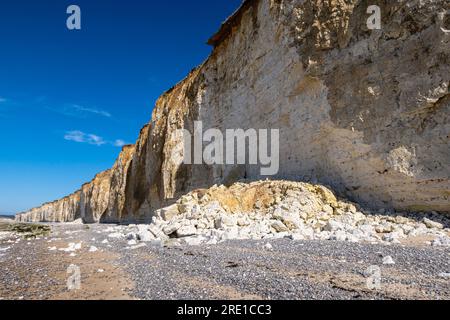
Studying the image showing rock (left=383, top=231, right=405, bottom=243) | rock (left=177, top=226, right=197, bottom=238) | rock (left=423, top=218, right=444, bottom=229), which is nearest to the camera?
rock (left=383, top=231, right=405, bottom=243)

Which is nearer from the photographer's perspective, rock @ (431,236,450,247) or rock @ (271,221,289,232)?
rock @ (431,236,450,247)

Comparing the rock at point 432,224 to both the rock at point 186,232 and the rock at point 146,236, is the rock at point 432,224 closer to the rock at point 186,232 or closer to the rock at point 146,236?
the rock at point 186,232

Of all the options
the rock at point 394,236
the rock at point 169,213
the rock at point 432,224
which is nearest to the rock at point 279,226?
the rock at point 394,236

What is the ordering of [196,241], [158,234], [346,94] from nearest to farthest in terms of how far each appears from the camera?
[196,241] → [158,234] → [346,94]

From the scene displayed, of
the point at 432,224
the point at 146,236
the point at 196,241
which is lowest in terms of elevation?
the point at 146,236

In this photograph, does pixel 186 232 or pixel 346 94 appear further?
pixel 346 94

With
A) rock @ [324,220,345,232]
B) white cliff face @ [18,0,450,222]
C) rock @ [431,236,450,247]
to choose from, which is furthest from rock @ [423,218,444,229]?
rock @ [324,220,345,232]

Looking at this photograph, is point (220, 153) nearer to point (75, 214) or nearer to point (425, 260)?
point (425, 260)

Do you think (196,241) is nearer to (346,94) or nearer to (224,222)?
(224,222)

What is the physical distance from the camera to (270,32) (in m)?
15.2

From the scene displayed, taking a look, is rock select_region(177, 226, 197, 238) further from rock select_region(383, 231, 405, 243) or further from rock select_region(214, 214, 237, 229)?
rock select_region(383, 231, 405, 243)

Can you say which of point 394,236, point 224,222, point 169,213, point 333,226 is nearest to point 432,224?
point 394,236

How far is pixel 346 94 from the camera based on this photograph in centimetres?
1083

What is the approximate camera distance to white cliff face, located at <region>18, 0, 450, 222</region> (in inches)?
343
